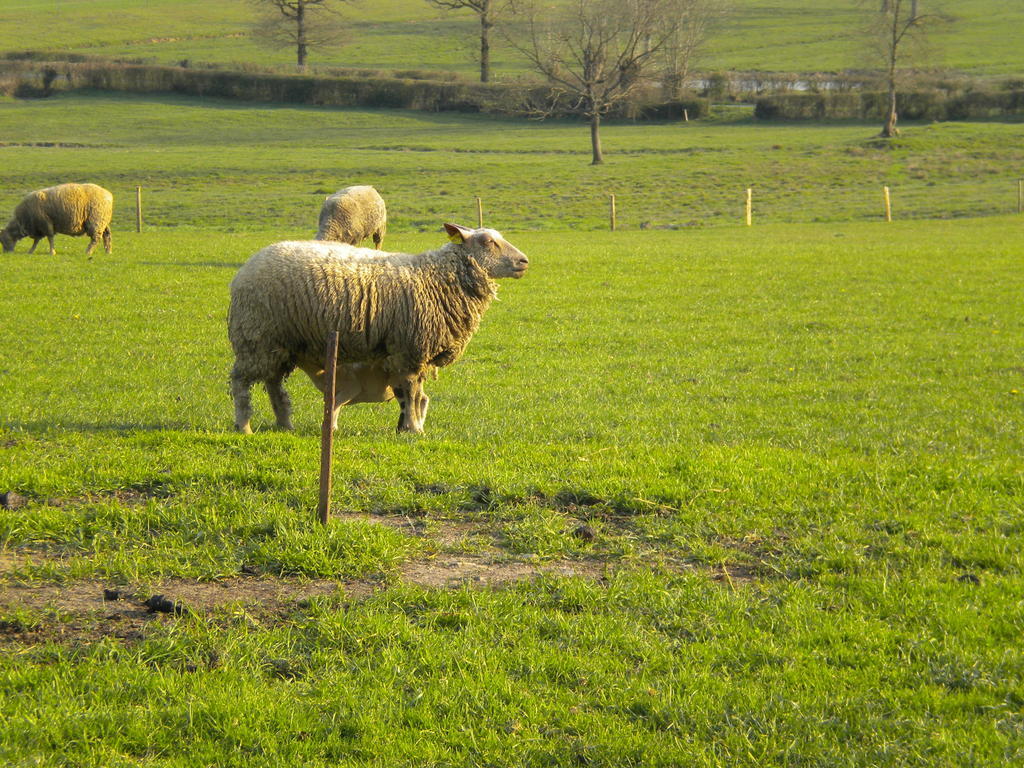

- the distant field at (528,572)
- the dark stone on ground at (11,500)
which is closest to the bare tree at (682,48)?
the distant field at (528,572)

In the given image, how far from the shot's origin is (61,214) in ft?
92.9

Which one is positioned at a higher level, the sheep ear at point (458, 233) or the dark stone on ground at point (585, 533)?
the sheep ear at point (458, 233)

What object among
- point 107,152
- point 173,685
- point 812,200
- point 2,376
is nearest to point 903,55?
point 812,200

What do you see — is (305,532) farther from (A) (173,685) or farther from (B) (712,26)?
(B) (712,26)

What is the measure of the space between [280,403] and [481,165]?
158 feet

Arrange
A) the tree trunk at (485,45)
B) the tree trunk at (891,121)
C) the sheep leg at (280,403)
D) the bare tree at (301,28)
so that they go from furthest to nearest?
the bare tree at (301,28) < the tree trunk at (485,45) < the tree trunk at (891,121) < the sheep leg at (280,403)

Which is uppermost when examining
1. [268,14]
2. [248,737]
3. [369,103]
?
[268,14]

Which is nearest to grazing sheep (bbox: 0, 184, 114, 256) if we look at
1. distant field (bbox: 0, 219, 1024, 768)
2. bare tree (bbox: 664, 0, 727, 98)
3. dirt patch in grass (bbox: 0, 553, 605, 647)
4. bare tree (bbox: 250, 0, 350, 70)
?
distant field (bbox: 0, 219, 1024, 768)

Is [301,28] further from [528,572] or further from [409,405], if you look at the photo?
[528,572]

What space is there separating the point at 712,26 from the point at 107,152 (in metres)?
62.4

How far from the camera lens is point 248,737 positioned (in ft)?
15.2

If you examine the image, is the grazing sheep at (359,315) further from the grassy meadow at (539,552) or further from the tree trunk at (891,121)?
the tree trunk at (891,121)

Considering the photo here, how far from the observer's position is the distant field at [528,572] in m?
4.74

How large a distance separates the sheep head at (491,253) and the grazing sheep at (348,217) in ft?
39.3
